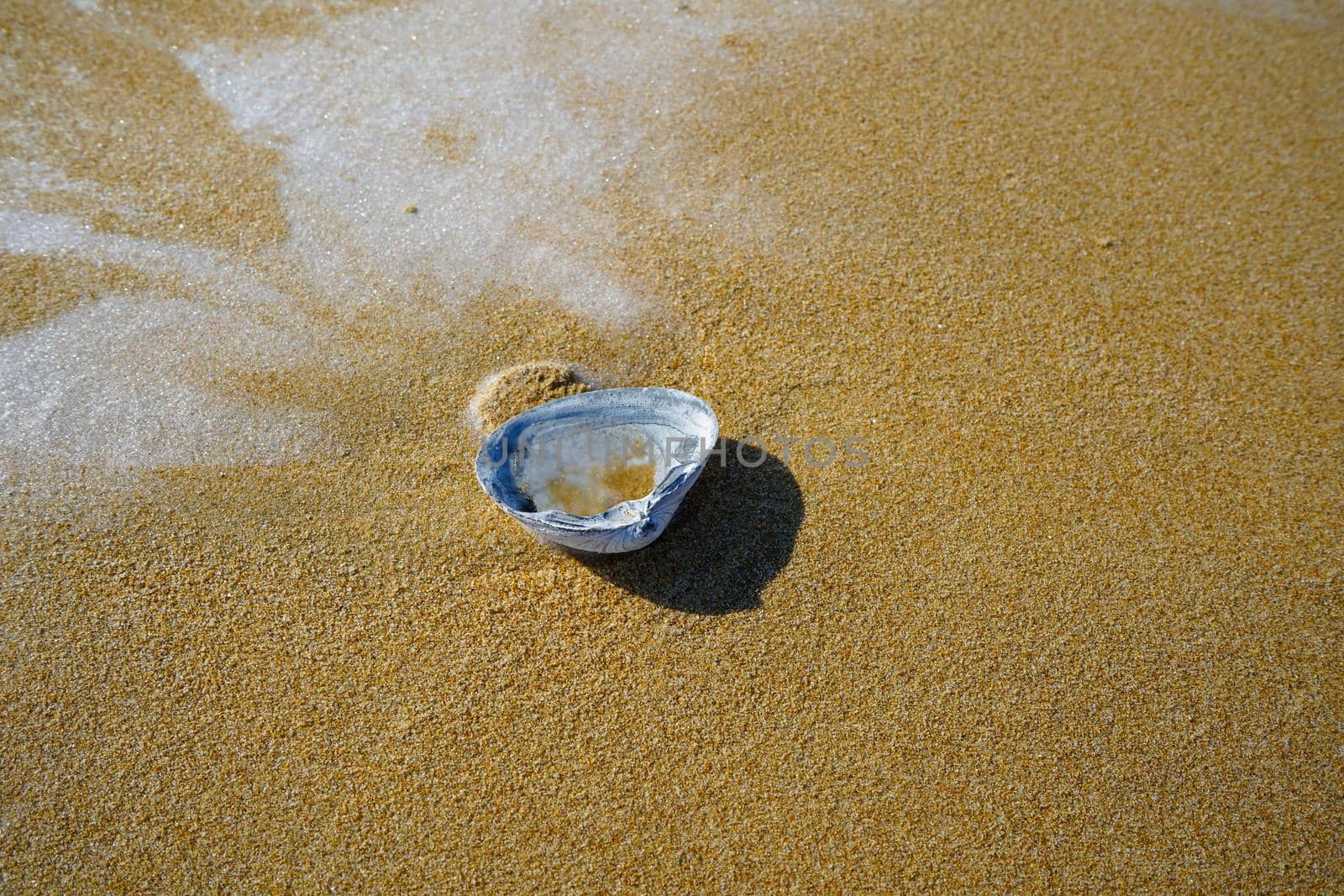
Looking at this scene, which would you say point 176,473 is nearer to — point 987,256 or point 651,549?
point 651,549

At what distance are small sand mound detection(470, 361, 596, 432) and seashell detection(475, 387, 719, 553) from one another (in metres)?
0.19

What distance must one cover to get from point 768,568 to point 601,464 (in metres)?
0.55

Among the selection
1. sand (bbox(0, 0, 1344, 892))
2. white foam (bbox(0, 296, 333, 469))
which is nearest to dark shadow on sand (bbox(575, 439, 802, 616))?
sand (bbox(0, 0, 1344, 892))

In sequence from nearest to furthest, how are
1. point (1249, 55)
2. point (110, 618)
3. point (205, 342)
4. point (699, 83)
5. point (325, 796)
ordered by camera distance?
point (325, 796), point (110, 618), point (205, 342), point (699, 83), point (1249, 55)

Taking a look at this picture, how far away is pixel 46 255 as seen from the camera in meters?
3.03

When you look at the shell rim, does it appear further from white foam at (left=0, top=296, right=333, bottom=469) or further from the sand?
white foam at (left=0, top=296, right=333, bottom=469)

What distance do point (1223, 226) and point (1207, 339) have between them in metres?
0.58

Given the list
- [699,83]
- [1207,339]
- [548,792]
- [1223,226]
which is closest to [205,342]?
[548,792]

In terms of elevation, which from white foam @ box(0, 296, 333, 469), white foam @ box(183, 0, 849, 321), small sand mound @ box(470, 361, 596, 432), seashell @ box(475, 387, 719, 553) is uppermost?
white foam @ box(183, 0, 849, 321)

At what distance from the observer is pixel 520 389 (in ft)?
9.09

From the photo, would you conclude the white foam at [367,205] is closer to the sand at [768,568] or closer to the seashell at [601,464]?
the sand at [768,568]

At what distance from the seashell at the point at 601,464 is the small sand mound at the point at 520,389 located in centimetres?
19

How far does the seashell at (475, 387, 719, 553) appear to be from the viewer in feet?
7.58

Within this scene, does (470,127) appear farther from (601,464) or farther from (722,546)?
(722,546)
